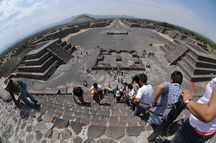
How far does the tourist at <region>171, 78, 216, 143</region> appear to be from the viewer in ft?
4.72

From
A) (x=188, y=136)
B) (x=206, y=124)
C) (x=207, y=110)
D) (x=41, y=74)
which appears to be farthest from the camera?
(x=41, y=74)

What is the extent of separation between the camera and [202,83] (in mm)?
12820

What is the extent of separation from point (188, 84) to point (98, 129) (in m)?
11.4

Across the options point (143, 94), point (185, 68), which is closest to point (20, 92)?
point (143, 94)

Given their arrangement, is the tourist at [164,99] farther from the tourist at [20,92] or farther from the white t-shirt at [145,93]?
the tourist at [20,92]

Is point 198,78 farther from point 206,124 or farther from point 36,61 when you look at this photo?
point 36,61

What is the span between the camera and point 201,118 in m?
1.50

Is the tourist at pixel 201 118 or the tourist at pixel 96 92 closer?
the tourist at pixel 201 118

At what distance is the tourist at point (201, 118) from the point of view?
4.72ft

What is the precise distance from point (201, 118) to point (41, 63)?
49.3 feet

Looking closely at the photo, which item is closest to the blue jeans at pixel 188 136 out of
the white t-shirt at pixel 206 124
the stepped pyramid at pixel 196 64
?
the white t-shirt at pixel 206 124

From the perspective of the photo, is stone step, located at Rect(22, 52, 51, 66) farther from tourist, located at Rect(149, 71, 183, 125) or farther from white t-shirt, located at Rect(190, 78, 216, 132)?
white t-shirt, located at Rect(190, 78, 216, 132)

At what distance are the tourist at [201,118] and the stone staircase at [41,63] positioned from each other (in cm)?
1343

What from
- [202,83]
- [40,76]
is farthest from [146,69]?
[40,76]
